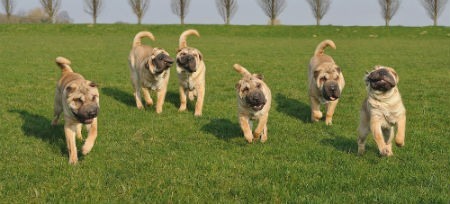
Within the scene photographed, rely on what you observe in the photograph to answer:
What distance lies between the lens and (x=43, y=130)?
27.9ft

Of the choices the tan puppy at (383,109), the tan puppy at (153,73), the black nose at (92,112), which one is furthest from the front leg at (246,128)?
the tan puppy at (153,73)

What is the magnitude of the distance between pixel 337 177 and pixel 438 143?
2712 mm

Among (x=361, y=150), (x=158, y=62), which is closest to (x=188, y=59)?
(x=158, y=62)

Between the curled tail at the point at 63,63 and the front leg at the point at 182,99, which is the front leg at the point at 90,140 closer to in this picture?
the curled tail at the point at 63,63

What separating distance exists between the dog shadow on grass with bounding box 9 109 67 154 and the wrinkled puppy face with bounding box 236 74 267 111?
306cm

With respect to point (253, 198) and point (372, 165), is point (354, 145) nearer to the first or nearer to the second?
point (372, 165)

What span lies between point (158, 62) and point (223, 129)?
251 cm

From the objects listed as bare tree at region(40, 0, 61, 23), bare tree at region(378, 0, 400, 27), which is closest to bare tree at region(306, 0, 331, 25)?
bare tree at region(378, 0, 400, 27)

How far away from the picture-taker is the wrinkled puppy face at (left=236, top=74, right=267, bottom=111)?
7.32 m

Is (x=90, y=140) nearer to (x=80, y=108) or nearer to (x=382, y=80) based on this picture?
(x=80, y=108)

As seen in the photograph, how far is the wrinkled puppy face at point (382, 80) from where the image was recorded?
6.43m

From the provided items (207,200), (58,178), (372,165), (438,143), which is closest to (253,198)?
(207,200)

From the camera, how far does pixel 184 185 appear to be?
5.59 meters

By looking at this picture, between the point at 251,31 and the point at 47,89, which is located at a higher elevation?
the point at 251,31
